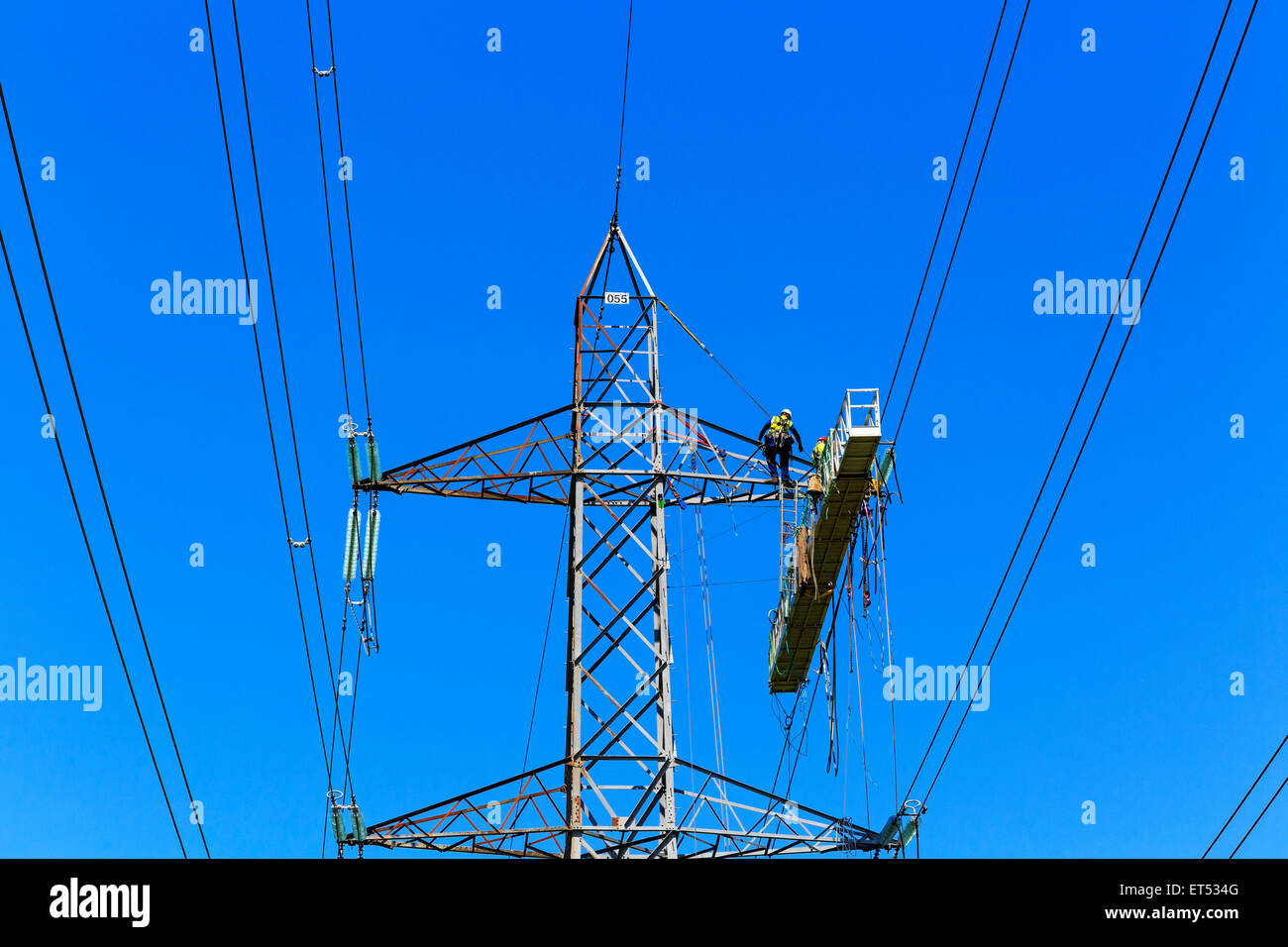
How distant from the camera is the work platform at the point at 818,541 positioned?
68.9 ft

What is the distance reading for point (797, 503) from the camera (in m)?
23.8

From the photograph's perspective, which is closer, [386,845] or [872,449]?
[386,845]

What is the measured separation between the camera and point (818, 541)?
23344 mm

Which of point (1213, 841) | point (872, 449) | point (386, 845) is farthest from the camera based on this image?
point (872, 449)

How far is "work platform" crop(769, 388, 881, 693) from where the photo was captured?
21016 mm

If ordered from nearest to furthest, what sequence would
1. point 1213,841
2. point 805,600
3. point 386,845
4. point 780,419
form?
1. point 1213,841
2. point 386,845
3. point 780,419
4. point 805,600
